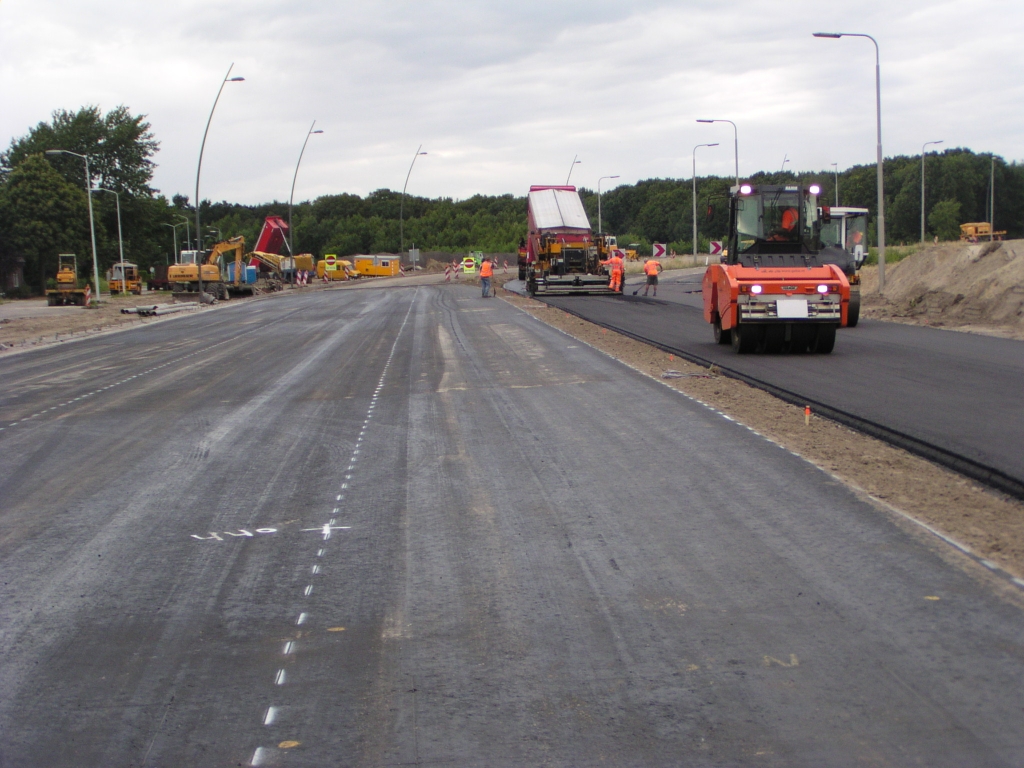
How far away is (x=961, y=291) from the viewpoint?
27.2 metres

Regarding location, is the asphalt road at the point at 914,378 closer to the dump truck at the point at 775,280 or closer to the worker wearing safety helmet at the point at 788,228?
the dump truck at the point at 775,280

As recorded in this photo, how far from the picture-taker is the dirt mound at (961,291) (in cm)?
2377

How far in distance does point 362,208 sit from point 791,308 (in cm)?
13847

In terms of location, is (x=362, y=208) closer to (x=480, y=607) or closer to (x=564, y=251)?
(x=564, y=251)

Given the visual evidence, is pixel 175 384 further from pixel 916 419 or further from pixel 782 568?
pixel 782 568

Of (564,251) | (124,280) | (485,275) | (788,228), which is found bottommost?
(485,275)

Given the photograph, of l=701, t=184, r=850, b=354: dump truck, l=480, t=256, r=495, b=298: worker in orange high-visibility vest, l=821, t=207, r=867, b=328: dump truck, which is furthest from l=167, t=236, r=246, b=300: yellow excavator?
l=701, t=184, r=850, b=354: dump truck

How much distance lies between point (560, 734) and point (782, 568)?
237 cm

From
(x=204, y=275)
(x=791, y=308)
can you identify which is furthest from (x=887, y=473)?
(x=204, y=275)

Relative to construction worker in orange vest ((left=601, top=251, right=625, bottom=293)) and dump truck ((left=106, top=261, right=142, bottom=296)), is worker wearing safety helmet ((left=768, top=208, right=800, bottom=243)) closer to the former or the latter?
construction worker in orange vest ((left=601, top=251, right=625, bottom=293))

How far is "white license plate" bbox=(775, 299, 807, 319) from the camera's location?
16.6 meters

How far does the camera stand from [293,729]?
3.95 metres

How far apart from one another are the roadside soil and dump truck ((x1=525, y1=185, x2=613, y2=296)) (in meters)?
25.3

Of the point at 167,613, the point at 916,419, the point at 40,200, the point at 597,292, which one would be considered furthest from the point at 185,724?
the point at 40,200
